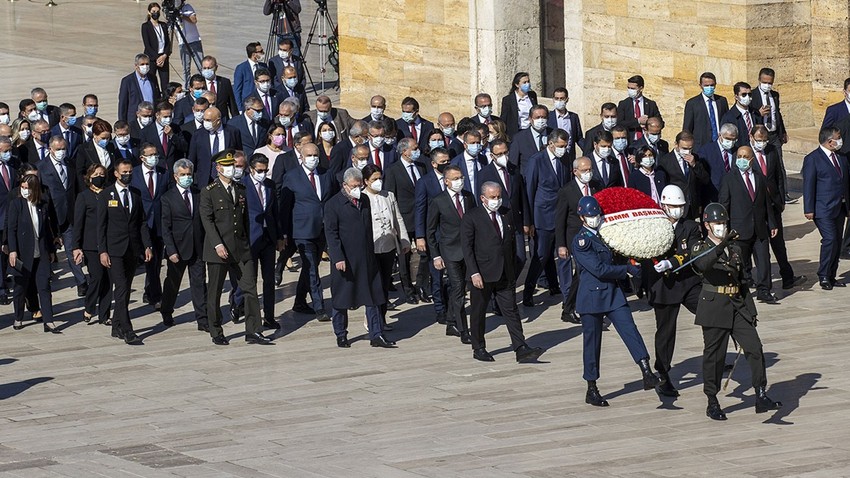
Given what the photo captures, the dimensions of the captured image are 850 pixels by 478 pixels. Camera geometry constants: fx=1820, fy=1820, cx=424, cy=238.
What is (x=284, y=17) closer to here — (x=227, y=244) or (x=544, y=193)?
(x=544, y=193)

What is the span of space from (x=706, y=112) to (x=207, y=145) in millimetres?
5449

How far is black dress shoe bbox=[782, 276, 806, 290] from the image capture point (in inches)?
669

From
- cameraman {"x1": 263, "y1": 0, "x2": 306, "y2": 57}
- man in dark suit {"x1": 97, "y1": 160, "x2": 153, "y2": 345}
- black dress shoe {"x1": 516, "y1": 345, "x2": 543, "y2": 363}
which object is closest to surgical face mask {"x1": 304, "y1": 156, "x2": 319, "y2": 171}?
man in dark suit {"x1": 97, "y1": 160, "x2": 153, "y2": 345}

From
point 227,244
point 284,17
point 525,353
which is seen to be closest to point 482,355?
point 525,353

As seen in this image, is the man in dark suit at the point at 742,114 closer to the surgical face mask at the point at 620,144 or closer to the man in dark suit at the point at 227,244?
the surgical face mask at the point at 620,144

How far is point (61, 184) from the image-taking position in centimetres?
1759

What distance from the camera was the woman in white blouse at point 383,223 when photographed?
51.3 feet

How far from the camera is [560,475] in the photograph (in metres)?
11.4

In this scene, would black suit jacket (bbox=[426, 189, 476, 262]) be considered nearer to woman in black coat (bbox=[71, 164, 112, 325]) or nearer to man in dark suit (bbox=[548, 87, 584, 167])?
woman in black coat (bbox=[71, 164, 112, 325])

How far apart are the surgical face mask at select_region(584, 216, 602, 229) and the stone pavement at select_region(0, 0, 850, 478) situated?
4.21ft

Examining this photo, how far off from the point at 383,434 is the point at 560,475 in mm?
1701

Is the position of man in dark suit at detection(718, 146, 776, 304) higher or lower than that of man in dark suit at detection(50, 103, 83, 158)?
lower

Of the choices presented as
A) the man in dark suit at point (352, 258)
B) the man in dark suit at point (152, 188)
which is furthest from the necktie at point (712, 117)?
the man in dark suit at point (152, 188)

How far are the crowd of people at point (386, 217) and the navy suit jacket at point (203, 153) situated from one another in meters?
0.02
